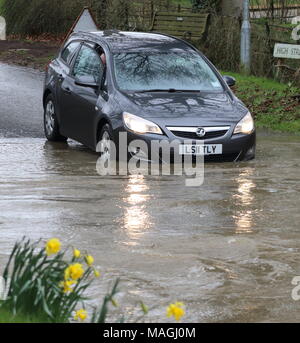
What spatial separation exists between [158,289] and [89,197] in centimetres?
381

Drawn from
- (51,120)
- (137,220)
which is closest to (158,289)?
(137,220)

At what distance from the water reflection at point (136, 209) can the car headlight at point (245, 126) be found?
159 cm

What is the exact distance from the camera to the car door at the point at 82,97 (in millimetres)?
14828

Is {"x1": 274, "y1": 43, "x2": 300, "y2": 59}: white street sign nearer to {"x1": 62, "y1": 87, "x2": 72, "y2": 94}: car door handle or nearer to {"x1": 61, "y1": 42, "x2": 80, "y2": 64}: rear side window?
{"x1": 61, "y1": 42, "x2": 80, "y2": 64}: rear side window

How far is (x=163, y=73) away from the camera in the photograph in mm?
14930

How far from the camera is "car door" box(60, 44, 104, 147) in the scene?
1483cm

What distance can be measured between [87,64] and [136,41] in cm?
74

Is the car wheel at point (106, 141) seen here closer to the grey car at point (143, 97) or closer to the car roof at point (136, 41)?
the grey car at point (143, 97)

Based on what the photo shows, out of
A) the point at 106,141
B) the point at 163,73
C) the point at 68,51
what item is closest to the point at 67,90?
the point at 68,51

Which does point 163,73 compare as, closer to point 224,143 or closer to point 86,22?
point 224,143

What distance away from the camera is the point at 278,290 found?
7.89m

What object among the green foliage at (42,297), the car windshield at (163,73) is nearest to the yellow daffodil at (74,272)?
the green foliage at (42,297)

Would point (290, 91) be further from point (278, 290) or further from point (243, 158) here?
point (278, 290)

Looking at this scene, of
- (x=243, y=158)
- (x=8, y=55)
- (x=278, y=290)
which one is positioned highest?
(x=278, y=290)
